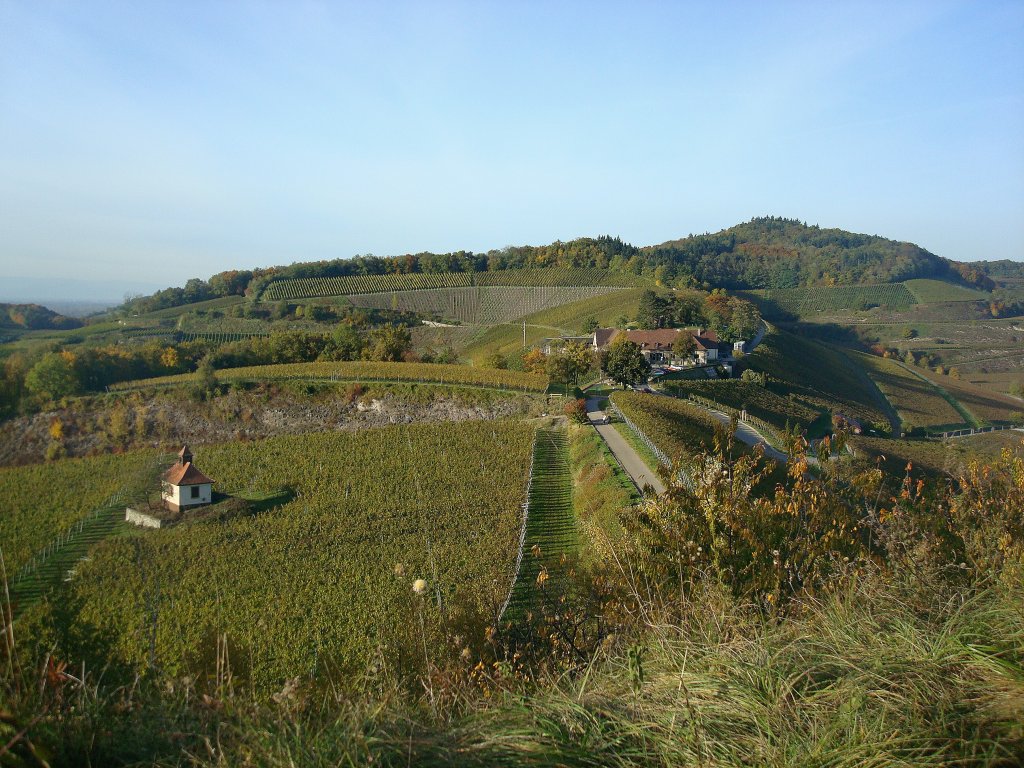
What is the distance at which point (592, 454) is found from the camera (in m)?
23.3

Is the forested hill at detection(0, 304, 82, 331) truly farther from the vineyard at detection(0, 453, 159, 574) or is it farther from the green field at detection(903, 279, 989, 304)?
the green field at detection(903, 279, 989, 304)

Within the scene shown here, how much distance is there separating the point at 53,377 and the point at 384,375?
15155 mm

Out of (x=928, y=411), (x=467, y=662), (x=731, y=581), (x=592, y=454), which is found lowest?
(x=928, y=411)

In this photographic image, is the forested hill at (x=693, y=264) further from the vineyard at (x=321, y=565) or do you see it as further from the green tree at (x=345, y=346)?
the vineyard at (x=321, y=565)

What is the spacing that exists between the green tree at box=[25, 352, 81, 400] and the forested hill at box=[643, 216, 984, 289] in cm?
6626

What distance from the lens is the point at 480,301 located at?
7656cm

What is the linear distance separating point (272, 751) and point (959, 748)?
2961mm

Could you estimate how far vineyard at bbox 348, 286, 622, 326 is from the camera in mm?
73562

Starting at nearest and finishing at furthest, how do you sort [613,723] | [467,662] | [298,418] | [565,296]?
[613,723] → [467,662] → [298,418] → [565,296]

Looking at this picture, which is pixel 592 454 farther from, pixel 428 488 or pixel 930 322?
pixel 930 322

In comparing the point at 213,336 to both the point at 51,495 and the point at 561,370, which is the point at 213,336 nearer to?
the point at 561,370

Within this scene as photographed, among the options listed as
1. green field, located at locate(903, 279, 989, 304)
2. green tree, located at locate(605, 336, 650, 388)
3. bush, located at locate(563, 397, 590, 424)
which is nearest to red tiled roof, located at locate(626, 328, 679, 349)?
green tree, located at locate(605, 336, 650, 388)

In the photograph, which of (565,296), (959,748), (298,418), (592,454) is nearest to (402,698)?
(959,748)

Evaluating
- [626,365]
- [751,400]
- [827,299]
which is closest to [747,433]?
[626,365]
